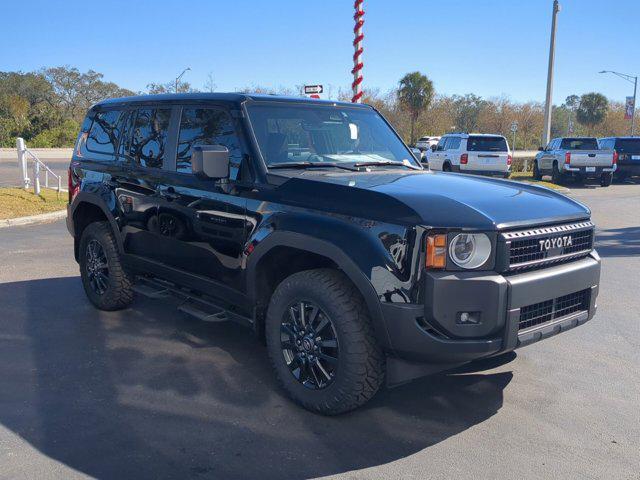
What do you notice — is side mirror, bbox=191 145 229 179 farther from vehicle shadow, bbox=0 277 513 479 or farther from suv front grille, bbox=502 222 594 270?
suv front grille, bbox=502 222 594 270

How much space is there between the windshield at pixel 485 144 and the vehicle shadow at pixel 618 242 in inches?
329

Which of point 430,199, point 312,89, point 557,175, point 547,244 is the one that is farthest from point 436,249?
point 557,175

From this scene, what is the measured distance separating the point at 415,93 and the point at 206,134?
43504 mm

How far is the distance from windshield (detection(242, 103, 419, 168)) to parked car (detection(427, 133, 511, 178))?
14.9m

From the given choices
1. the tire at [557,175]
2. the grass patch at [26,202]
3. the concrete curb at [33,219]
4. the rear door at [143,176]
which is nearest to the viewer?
the rear door at [143,176]

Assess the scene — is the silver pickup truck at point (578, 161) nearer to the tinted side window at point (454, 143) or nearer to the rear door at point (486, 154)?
the rear door at point (486, 154)

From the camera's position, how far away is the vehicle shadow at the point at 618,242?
31.1 feet

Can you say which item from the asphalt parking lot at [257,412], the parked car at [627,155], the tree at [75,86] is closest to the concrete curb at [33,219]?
the asphalt parking lot at [257,412]

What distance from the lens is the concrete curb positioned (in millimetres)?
11492

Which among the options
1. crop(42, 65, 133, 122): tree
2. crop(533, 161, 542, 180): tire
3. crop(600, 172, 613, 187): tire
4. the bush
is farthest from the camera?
crop(42, 65, 133, 122): tree

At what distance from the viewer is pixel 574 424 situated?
3.80 metres

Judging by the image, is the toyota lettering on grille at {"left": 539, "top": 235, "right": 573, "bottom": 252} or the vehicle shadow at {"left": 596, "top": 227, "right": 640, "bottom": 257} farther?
the vehicle shadow at {"left": 596, "top": 227, "right": 640, "bottom": 257}

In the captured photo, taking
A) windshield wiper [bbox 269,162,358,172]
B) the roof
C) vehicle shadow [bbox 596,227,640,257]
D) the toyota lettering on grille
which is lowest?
vehicle shadow [bbox 596,227,640,257]

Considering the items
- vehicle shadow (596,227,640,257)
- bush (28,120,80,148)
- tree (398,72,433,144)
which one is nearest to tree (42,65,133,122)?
bush (28,120,80,148)
